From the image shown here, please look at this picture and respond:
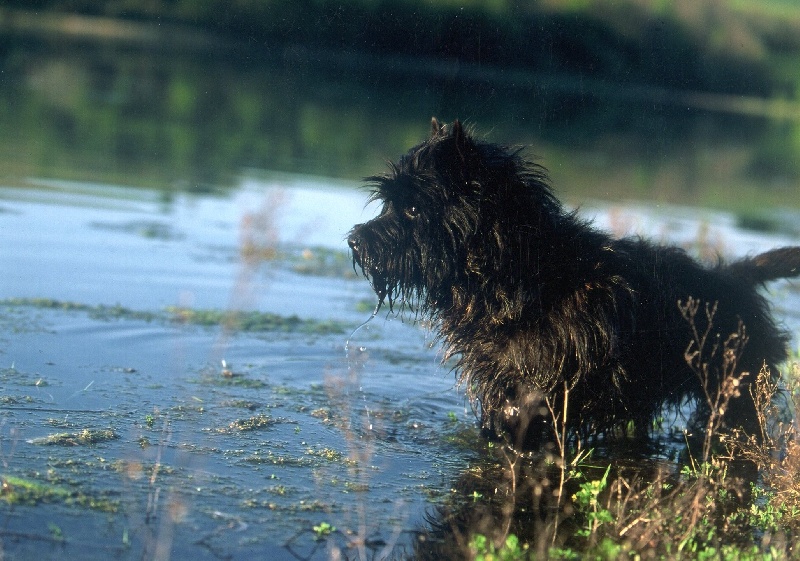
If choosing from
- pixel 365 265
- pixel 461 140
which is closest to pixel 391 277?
pixel 365 265

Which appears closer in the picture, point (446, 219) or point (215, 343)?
point (446, 219)

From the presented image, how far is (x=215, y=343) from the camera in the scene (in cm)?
800

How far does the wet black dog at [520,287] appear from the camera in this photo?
568 centimetres

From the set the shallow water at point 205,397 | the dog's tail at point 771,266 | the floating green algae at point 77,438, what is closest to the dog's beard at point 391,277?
the shallow water at point 205,397

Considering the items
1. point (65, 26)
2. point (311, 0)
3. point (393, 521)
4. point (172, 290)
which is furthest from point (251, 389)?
point (65, 26)

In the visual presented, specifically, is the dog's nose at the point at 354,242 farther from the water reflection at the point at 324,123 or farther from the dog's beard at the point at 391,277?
the water reflection at the point at 324,123

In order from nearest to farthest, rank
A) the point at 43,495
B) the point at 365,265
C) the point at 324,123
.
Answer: the point at 43,495, the point at 365,265, the point at 324,123

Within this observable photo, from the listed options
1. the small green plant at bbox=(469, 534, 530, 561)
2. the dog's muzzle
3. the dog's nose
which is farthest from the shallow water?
the dog's nose

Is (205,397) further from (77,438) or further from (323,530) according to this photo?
(323,530)

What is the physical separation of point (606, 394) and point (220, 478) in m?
2.30

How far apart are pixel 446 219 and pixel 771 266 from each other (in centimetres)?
242

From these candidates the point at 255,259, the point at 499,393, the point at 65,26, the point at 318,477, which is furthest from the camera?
the point at 65,26

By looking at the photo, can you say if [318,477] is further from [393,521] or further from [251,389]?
[251,389]

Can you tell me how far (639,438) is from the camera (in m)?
6.79
